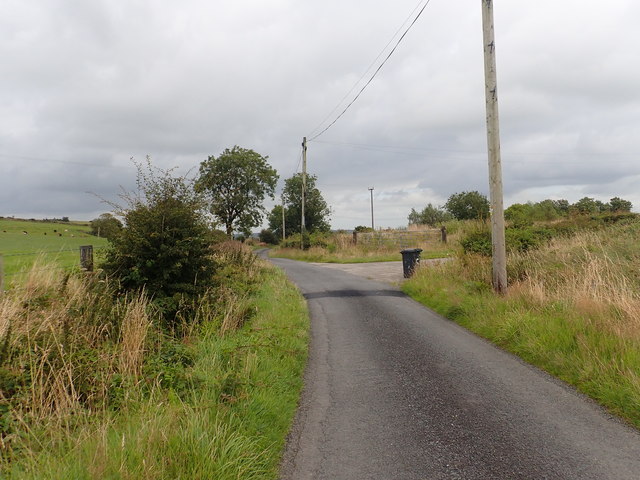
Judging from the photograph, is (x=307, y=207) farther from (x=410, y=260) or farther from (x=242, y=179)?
(x=410, y=260)

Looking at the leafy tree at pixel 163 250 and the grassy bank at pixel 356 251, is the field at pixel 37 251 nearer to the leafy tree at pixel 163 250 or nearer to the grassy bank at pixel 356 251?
the leafy tree at pixel 163 250

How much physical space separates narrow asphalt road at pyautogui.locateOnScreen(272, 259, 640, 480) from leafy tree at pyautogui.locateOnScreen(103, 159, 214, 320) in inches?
126

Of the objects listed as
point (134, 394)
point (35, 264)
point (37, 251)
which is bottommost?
point (134, 394)

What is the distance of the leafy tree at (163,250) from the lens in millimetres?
7574

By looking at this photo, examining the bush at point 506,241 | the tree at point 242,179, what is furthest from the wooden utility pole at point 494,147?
the tree at point 242,179

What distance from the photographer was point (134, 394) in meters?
4.00

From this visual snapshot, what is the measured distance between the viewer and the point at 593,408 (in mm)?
4113

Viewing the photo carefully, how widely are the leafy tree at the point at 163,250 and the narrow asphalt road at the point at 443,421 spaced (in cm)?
320

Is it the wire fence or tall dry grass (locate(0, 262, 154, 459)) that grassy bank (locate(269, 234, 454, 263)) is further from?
tall dry grass (locate(0, 262, 154, 459))

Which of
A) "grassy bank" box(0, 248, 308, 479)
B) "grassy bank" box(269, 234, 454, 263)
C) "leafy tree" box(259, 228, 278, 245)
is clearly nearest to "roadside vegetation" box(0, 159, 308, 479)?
"grassy bank" box(0, 248, 308, 479)

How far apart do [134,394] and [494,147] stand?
28.8 ft

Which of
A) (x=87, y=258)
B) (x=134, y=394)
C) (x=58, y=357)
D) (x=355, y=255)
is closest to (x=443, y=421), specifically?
(x=134, y=394)

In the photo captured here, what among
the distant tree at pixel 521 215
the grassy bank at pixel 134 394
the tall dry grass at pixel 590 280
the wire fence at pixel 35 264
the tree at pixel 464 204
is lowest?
the grassy bank at pixel 134 394

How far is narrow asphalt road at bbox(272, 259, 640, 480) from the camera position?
315 cm
